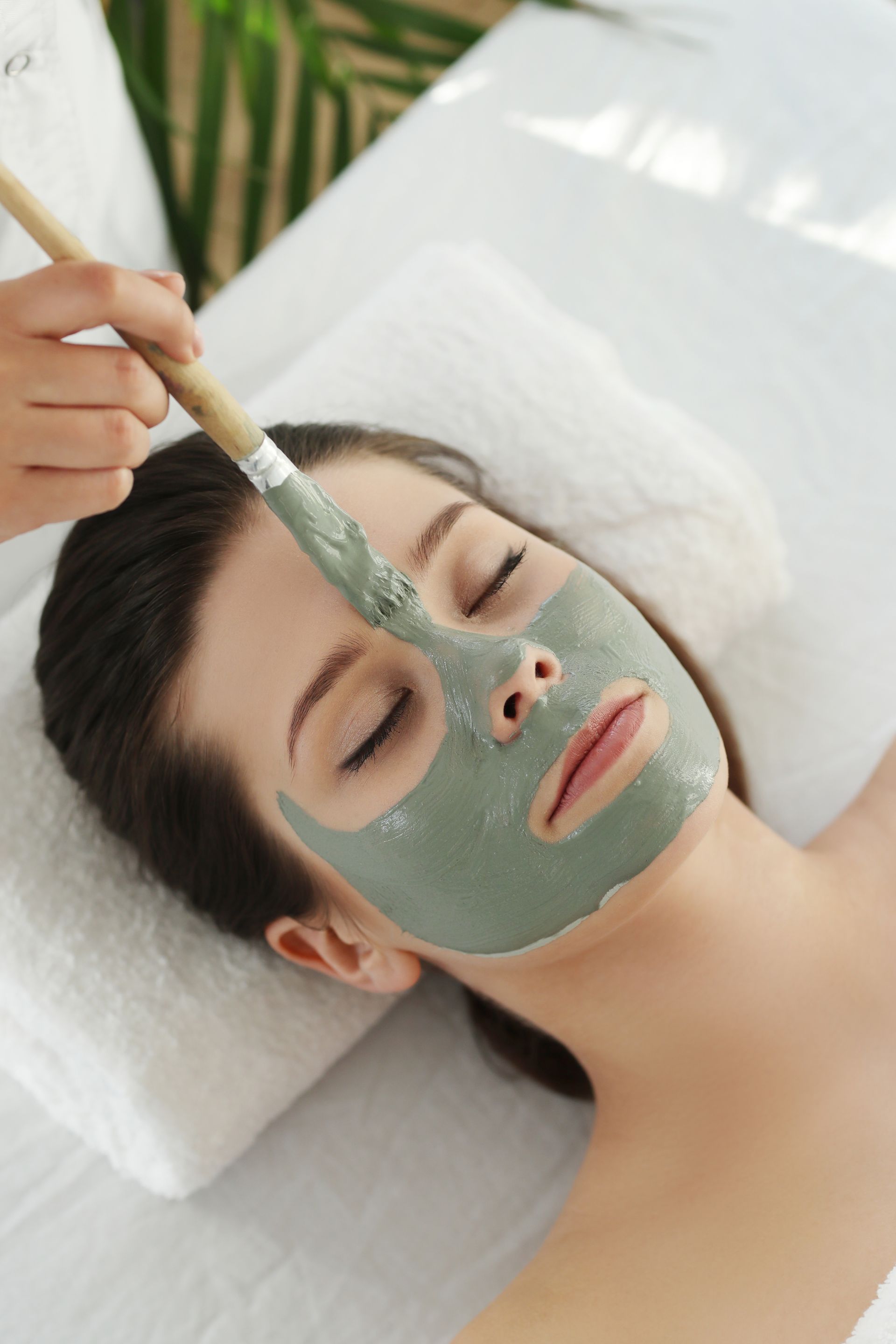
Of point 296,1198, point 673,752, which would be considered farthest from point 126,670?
point 296,1198

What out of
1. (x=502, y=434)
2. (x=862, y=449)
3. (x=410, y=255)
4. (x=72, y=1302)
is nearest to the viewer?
(x=72, y=1302)

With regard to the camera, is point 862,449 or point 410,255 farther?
point 410,255

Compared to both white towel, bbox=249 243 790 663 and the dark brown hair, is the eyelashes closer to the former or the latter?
the dark brown hair

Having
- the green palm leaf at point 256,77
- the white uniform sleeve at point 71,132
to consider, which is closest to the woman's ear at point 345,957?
the white uniform sleeve at point 71,132

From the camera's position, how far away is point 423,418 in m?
1.41

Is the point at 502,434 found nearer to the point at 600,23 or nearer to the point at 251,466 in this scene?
the point at 251,466

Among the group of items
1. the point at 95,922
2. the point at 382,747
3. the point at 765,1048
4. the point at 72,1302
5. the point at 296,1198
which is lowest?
the point at 72,1302

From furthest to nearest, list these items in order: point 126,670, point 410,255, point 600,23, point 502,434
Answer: point 600,23 < point 410,255 < point 502,434 < point 126,670

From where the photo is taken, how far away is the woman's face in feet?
2.99

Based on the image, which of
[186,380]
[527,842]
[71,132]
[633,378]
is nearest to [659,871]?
[527,842]

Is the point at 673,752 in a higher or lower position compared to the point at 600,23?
lower

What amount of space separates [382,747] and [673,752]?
25 centimetres

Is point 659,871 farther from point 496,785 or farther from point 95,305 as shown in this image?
point 95,305

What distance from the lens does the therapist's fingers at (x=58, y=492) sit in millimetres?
840
